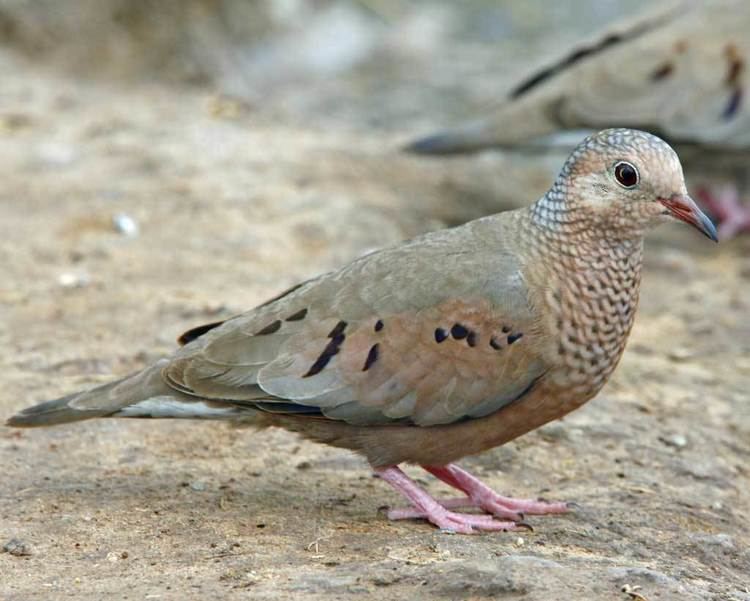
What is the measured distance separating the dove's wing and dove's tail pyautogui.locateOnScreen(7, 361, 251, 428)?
8cm

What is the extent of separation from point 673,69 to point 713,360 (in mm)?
2242

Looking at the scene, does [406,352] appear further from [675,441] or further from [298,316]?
[675,441]

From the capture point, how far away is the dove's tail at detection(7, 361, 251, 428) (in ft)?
12.9

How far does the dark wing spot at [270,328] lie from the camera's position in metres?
3.89

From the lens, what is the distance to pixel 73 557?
3549 millimetres

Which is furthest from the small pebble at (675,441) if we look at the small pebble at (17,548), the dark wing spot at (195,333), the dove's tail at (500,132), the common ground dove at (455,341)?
the dove's tail at (500,132)

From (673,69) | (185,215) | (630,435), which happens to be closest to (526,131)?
(673,69)

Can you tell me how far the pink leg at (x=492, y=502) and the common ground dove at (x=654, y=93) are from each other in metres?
3.61

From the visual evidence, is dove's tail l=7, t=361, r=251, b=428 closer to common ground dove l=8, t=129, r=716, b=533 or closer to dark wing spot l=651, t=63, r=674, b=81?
common ground dove l=8, t=129, r=716, b=533

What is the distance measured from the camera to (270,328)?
390 cm

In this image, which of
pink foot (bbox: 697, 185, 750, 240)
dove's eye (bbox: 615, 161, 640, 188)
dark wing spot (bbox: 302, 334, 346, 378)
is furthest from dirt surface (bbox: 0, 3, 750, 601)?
dove's eye (bbox: 615, 161, 640, 188)

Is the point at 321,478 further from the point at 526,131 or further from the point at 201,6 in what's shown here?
the point at 201,6

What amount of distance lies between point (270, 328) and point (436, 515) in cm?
70

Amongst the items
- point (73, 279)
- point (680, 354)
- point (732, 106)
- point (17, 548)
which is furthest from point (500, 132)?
point (17, 548)
